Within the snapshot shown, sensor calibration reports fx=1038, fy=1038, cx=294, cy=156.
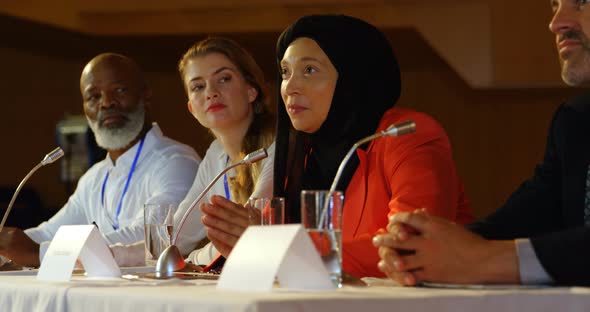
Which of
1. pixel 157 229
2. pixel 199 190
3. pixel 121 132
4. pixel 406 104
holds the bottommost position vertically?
pixel 157 229

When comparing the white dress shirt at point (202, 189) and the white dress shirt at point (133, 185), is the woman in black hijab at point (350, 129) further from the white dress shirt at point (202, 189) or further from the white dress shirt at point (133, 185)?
the white dress shirt at point (133, 185)

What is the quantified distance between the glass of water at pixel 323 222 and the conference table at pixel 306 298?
80mm

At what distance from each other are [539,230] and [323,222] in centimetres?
66

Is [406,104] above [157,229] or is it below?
above

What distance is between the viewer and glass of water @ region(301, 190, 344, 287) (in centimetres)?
199

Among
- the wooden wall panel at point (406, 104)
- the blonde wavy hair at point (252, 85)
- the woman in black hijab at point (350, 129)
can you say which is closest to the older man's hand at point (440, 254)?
the woman in black hijab at point (350, 129)

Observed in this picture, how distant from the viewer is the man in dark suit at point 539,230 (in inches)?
75.9

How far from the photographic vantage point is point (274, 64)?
966 cm

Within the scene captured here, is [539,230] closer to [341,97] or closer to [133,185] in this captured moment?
[341,97]

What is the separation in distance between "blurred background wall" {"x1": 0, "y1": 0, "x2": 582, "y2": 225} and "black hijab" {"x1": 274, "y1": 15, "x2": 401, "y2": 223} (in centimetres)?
491

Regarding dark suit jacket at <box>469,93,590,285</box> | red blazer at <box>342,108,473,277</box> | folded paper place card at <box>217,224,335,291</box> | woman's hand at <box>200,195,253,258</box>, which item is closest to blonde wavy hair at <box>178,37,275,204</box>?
red blazer at <box>342,108,473,277</box>

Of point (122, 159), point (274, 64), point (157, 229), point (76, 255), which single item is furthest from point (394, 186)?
point (274, 64)

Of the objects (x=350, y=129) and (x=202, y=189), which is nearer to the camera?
(x=350, y=129)

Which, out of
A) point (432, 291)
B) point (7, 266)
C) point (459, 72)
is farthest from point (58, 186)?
point (432, 291)
